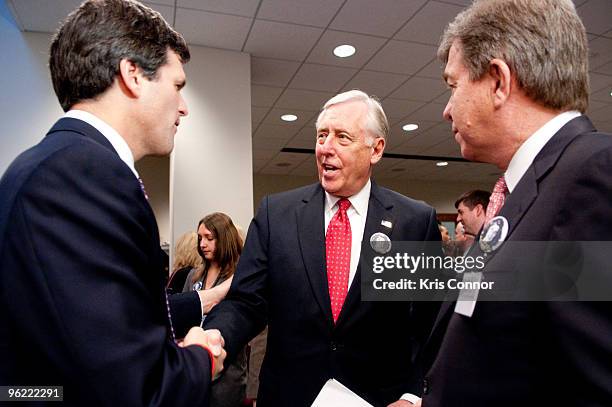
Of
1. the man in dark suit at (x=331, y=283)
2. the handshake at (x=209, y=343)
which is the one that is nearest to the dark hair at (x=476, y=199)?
the man in dark suit at (x=331, y=283)

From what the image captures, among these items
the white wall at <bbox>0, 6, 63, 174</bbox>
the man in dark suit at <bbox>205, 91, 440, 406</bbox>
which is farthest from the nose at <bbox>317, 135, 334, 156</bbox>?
the white wall at <bbox>0, 6, 63, 174</bbox>

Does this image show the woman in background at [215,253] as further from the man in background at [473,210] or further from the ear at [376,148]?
the man in background at [473,210]

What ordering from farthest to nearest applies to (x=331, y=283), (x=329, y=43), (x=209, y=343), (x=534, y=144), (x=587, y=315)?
(x=329, y=43)
(x=331, y=283)
(x=209, y=343)
(x=534, y=144)
(x=587, y=315)

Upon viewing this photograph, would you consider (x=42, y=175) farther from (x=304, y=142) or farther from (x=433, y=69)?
(x=304, y=142)

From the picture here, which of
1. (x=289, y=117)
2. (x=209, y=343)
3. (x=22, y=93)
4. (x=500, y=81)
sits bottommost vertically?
(x=209, y=343)

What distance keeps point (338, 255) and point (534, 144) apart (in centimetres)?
→ 77

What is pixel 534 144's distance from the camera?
898 millimetres

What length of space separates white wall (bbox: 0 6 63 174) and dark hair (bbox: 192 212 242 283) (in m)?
1.83

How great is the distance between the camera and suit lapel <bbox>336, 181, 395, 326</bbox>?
139 cm

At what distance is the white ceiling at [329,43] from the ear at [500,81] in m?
2.65

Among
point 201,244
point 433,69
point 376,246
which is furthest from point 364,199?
point 433,69

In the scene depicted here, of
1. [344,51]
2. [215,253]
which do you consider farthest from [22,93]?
[344,51]

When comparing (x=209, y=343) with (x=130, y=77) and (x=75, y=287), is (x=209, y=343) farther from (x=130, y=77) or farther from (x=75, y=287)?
(x=130, y=77)

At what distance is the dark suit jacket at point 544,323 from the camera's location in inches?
26.4
